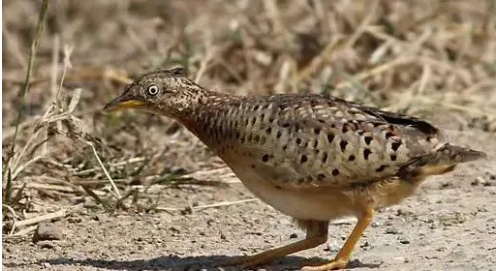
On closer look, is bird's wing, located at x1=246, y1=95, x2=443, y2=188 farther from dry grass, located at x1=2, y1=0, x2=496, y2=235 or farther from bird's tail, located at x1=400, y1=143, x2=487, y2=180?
dry grass, located at x1=2, y1=0, x2=496, y2=235

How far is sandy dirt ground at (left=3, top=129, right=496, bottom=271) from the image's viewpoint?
19.7 ft

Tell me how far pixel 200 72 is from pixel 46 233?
8.04 ft

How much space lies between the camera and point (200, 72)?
873 cm

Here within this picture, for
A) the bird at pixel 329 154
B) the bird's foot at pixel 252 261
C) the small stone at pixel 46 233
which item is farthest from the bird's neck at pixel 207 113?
the small stone at pixel 46 233

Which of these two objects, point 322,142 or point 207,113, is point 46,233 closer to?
point 207,113

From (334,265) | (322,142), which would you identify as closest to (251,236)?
(334,265)

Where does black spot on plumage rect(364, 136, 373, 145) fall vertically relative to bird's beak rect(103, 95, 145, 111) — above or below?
below

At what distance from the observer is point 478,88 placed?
9438 mm

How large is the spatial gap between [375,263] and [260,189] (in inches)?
24.3

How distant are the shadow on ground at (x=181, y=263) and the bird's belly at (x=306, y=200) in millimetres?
323

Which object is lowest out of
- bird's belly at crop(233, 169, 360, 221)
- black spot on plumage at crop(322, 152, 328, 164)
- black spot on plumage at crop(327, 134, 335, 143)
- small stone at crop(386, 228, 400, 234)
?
bird's belly at crop(233, 169, 360, 221)

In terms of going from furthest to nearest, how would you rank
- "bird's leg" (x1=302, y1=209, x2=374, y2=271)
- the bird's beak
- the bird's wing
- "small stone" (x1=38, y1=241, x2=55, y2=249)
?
"small stone" (x1=38, y1=241, x2=55, y2=249), the bird's beak, "bird's leg" (x1=302, y1=209, x2=374, y2=271), the bird's wing

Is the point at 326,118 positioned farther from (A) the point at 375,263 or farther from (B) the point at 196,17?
(B) the point at 196,17

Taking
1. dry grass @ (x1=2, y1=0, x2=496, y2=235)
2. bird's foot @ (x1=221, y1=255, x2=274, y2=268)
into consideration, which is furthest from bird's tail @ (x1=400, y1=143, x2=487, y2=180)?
dry grass @ (x1=2, y1=0, x2=496, y2=235)
